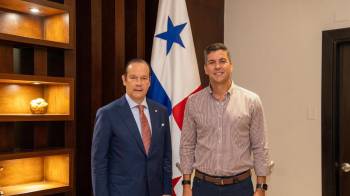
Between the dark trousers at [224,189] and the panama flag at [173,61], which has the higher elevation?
the panama flag at [173,61]

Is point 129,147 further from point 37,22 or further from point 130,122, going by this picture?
point 37,22

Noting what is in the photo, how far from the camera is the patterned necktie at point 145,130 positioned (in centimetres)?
216

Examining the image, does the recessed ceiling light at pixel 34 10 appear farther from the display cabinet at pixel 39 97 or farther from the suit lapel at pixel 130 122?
the suit lapel at pixel 130 122

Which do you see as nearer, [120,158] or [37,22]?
[120,158]

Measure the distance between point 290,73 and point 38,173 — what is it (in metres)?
2.10

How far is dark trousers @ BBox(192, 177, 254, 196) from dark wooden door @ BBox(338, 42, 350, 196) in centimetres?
117

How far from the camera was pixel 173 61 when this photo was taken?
2.82 metres

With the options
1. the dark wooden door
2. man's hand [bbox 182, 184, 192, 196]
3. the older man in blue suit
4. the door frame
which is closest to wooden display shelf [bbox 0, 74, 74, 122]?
the older man in blue suit

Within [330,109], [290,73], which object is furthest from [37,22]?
[330,109]

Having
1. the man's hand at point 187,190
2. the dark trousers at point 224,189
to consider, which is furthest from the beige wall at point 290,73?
the man's hand at point 187,190

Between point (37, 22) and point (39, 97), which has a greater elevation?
point (37, 22)

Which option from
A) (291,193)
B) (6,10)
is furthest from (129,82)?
(291,193)

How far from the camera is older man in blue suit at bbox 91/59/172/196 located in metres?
2.07

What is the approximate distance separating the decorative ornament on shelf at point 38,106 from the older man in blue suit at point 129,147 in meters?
0.47
